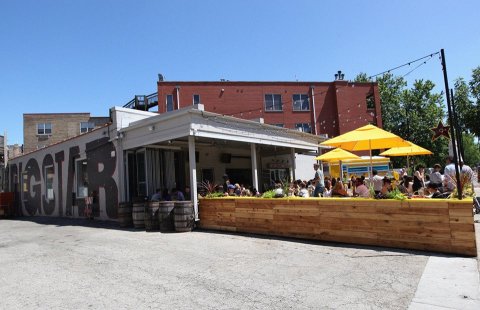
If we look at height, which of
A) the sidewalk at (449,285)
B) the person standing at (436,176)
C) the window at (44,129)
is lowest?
the sidewalk at (449,285)

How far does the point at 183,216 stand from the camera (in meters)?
10.9

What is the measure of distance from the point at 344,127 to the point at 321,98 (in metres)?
3.39

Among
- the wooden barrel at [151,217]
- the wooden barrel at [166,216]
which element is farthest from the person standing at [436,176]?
the wooden barrel at [151,217]

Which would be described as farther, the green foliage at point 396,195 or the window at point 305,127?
the window at point 305,127

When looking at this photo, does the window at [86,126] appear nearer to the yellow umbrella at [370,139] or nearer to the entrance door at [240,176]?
the entrance door at [240,176]

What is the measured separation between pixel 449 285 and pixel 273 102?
1125 inches

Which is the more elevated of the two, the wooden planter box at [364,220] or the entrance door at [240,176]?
the entrance door at [240,176]

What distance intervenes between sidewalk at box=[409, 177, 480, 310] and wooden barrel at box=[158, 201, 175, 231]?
285 inches

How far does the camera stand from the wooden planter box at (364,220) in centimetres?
661

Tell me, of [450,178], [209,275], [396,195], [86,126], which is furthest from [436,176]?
[86,126]

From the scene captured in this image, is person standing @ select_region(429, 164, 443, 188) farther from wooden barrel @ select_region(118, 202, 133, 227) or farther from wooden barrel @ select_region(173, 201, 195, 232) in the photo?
wooden barrel @ select_region(118, 202, 133, 227)

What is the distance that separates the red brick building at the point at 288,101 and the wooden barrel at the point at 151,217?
1961cm

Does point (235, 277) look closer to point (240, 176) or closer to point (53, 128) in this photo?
point (240, 176)

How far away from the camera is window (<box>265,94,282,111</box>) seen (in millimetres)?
32562
